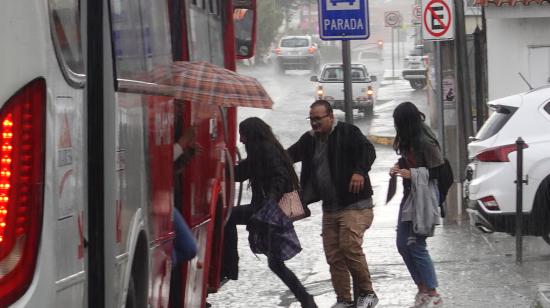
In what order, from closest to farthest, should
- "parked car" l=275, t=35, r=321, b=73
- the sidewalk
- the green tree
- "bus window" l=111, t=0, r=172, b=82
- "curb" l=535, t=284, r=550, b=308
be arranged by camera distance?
"bus window" l=111, t=0, r=172, b=82 → "curb" l=535, t=284, r=550, b=308 → the sidewalk → "parked car" l=275, t=35, r=321, b=73 → the green tree

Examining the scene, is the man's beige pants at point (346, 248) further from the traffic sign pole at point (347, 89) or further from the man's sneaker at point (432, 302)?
the traffic sign pole at point (347, 89)

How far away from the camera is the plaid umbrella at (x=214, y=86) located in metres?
7.76

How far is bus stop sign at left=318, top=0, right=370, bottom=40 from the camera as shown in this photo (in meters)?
11.1

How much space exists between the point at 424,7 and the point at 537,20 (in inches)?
304

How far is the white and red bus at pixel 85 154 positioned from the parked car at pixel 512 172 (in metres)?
6.04

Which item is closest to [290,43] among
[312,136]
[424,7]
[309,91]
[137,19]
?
[309,91]

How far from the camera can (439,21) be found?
49.6ft

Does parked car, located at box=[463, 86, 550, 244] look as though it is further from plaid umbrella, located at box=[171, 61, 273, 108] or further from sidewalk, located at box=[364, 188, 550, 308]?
plaid umbrella, located at box=[171, 61, 273, 108]

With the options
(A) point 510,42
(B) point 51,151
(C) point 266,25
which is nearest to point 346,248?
(B) point 51,151

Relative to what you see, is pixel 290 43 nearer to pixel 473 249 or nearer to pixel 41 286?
pixel 473 249

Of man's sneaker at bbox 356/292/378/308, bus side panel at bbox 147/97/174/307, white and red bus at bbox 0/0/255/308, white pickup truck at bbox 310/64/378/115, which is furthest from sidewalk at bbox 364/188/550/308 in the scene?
white pickup truck at bbox 310/64/378/115

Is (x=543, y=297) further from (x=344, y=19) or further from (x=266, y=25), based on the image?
(x=266, y=25)

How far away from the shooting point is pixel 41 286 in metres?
3.87

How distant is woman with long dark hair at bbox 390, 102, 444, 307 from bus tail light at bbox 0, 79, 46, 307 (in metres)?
6.02
